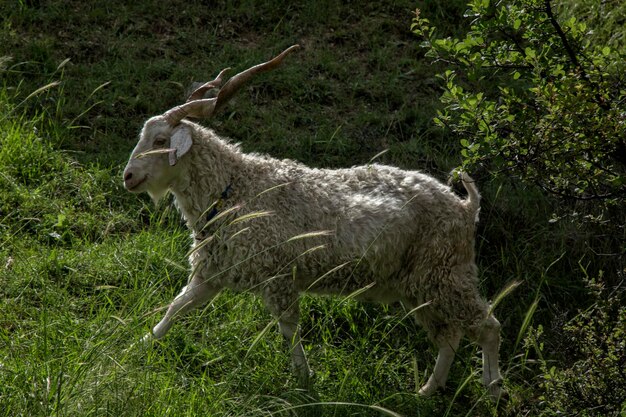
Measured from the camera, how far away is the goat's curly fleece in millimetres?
5926

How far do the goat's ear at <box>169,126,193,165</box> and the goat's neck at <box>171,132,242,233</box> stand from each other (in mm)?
171

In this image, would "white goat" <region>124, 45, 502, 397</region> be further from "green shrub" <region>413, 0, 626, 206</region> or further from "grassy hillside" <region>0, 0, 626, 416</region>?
"green shrub" <region>413, 0, 626, 206</region>

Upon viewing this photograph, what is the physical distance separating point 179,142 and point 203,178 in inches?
12.6

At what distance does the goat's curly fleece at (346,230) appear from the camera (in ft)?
19.4

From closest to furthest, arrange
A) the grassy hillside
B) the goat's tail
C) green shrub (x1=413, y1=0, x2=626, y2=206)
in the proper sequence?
1. green shrub (x1=413, y1=0, x2=626, y2=206)
2. the grassy hillside
3. the goat's tail

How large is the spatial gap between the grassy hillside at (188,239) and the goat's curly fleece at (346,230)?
0.27 metres

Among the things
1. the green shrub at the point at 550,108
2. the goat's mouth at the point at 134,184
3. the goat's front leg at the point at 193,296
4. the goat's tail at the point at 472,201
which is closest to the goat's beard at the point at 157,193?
the goat's mouth at the point at 134,184

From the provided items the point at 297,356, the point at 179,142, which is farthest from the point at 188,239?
the point at 297,356

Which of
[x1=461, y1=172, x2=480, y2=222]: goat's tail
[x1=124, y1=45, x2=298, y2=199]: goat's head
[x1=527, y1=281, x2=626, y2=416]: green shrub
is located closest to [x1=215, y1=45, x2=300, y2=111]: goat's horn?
[x1=124, y1=45, x2=298, y2=199]: goat's head

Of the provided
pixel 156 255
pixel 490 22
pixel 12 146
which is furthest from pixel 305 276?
pixel 12 146

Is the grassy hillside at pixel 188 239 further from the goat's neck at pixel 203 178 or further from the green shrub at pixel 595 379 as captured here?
the goat's neck at pixel 203 178

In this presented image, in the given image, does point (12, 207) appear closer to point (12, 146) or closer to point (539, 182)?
point (12, 146)

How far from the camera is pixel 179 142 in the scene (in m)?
5.96

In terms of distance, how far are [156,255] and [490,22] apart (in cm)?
293
